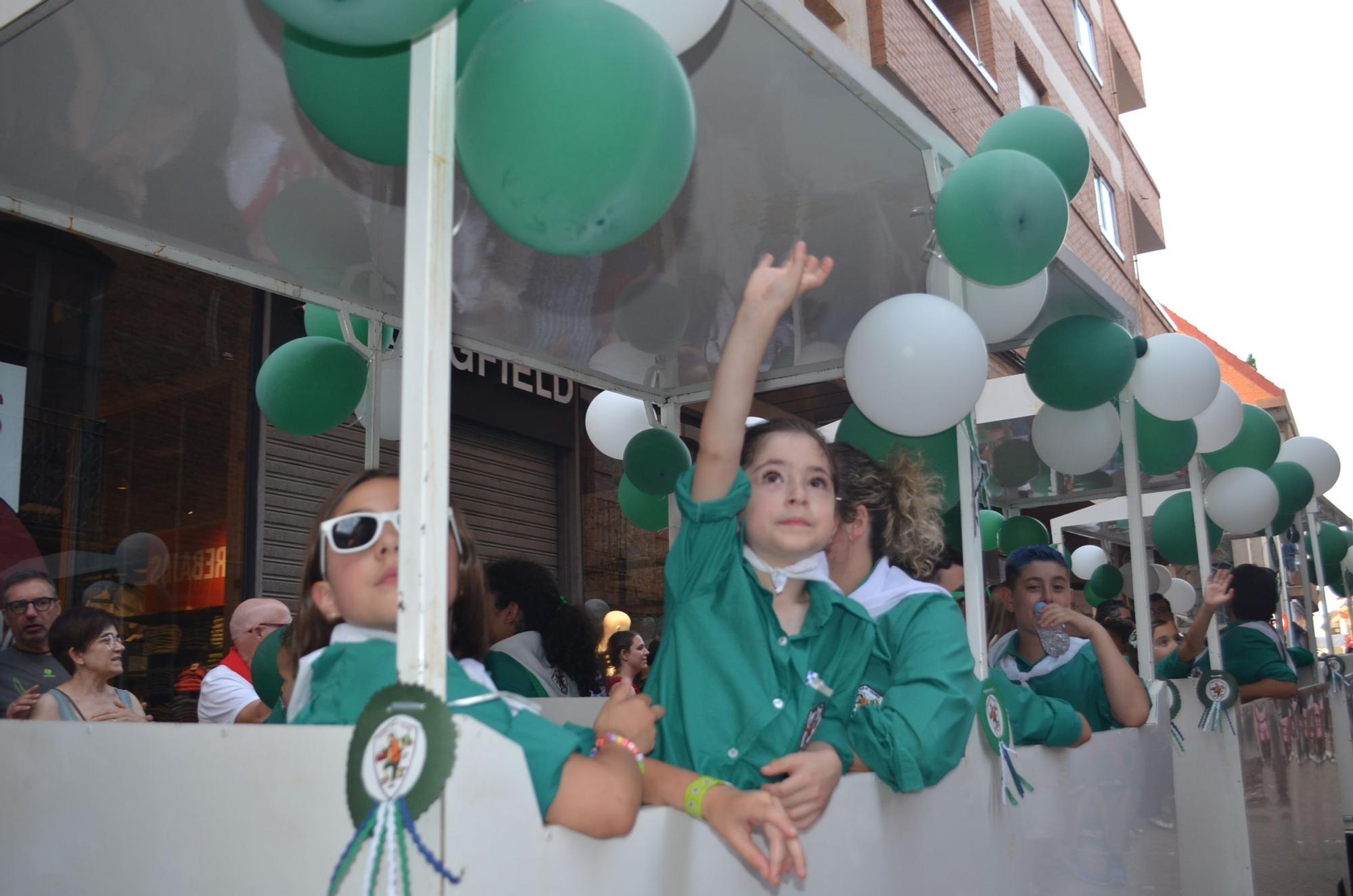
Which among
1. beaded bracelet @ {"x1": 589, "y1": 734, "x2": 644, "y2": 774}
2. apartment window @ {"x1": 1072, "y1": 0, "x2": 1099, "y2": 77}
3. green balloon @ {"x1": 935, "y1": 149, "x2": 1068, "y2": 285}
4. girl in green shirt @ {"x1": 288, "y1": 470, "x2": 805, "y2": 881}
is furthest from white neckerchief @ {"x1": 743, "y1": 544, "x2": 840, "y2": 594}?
apartment window @ {"x1": 1072, "y1": 0, "x2": 1099, "y2": 77}

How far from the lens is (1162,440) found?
4.87m

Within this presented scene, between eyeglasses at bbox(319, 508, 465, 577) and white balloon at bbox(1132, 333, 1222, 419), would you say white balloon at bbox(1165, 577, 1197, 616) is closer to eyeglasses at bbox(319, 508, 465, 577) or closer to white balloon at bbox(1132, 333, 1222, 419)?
white balloon at bbox(1132, 333, 1222, 419)

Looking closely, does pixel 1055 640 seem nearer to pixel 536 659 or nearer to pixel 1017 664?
pixel 1017 664

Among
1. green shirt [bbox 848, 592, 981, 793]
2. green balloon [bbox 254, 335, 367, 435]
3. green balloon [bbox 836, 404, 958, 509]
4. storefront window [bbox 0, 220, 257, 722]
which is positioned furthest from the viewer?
storefront window [bbox 0, 220, 257, 722]

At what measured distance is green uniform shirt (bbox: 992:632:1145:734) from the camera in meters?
3.66

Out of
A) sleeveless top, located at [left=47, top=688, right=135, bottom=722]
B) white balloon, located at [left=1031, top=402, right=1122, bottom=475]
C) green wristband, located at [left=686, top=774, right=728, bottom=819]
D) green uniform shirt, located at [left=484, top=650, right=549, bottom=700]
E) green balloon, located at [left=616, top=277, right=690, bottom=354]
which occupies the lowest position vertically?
green wristband, located at [left=686, top=774, right=728, bottom=819]

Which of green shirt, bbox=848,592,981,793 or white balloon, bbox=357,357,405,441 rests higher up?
white balloon, bbox=357,357,405,441

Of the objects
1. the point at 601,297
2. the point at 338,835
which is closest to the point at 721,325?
the point at 601,297

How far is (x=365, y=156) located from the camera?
2223 millimetres

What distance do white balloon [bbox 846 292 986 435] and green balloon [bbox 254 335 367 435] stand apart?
2.03 m

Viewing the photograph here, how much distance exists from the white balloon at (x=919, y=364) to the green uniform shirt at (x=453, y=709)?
5.42 ft

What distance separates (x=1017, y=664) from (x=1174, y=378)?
4.30 feet

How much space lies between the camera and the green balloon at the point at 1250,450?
593 centimetres

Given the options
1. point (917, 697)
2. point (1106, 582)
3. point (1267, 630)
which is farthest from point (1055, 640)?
point (1106, 582)
